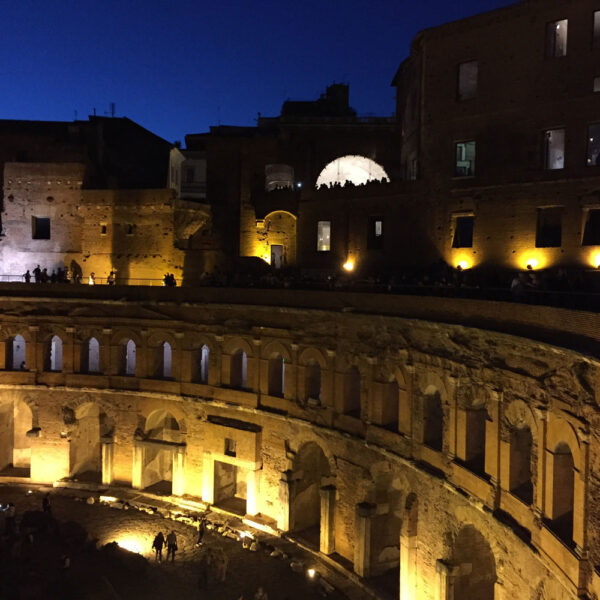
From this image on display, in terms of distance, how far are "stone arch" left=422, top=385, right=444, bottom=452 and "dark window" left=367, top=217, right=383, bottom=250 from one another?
422 inches

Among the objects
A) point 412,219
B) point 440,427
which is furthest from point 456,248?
point 440,427

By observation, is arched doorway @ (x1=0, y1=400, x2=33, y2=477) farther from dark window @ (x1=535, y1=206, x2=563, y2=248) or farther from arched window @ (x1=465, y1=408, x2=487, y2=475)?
dark window @ (x1=535, y1=206, x2=563, y2=248)

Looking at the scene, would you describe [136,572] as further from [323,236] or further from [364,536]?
[323,236]

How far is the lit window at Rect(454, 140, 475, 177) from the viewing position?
27395mm

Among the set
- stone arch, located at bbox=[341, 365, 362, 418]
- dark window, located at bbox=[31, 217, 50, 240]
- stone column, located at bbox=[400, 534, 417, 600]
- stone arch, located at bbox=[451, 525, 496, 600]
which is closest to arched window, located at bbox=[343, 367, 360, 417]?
stone arch, located at bbox=[341, 365, 362, 418]

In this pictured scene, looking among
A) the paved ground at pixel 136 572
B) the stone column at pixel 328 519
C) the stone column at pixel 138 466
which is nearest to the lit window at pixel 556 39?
the stone column at pixel 328 519

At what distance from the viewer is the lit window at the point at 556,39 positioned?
947 inches

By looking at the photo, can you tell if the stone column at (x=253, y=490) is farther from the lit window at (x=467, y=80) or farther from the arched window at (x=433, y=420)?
the lit window at (x=467, y=80)

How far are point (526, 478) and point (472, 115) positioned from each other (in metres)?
16.1

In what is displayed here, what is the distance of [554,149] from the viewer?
25.6 meters

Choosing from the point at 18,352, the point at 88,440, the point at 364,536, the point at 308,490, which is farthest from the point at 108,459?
the point at 364,536

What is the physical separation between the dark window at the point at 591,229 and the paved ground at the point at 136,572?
563 inches

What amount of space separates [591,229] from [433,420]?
9.80 m

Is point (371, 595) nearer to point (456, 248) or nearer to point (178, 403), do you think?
point (178, 403)
